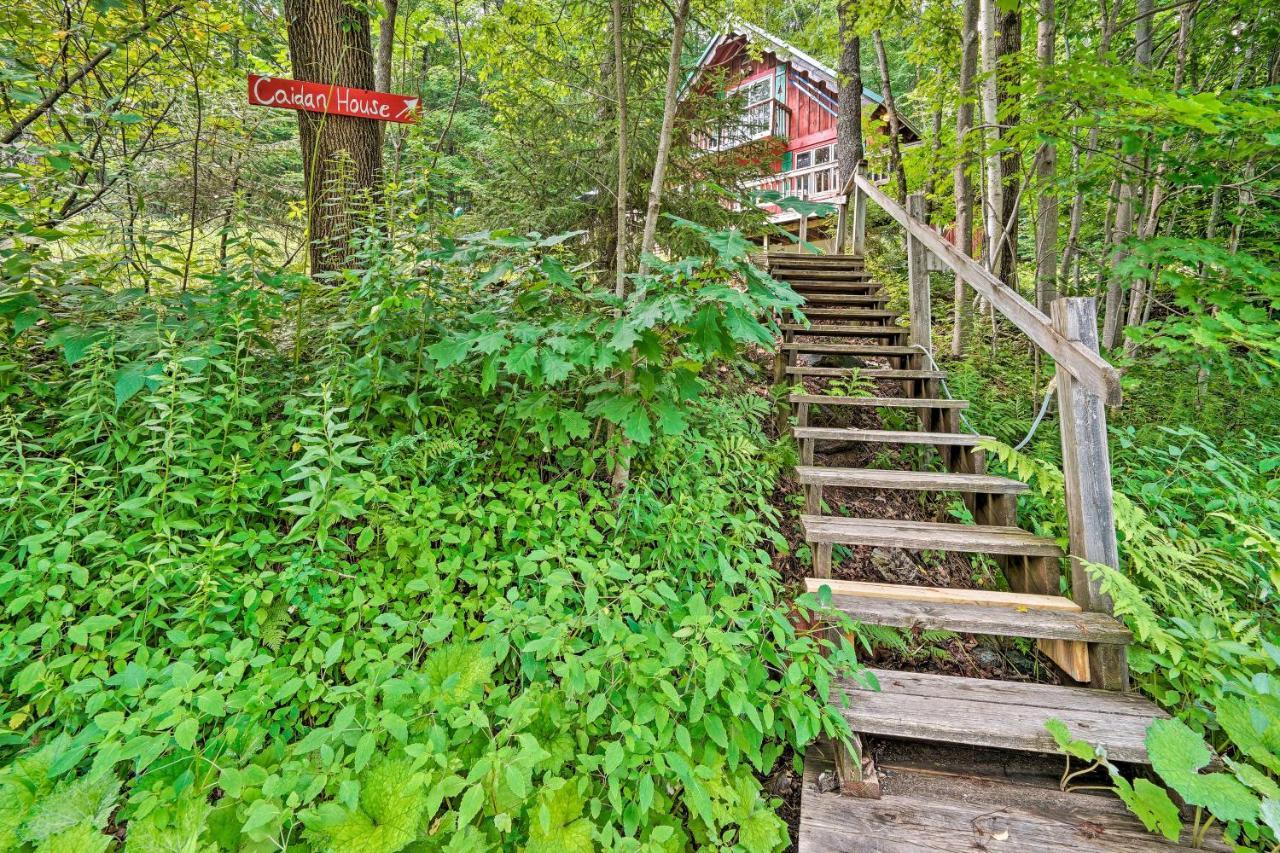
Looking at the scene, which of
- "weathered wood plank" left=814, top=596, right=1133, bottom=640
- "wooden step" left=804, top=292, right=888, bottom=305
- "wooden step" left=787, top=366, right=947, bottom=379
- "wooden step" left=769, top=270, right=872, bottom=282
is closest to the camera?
"weathered wood plank" left=814, top=596, right=1133, bottom=640

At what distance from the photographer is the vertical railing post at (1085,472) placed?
2.14 m

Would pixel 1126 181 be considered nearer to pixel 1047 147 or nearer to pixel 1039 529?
pixel 1047 147

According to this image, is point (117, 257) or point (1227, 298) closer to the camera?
point (117, 257)

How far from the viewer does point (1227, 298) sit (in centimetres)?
283

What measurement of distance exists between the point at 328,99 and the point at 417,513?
2.17 meters

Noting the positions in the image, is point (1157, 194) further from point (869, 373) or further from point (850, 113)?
point (850, 113)

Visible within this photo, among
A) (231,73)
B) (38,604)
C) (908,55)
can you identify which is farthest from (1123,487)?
(908,55)

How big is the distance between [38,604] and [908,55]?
9.49m

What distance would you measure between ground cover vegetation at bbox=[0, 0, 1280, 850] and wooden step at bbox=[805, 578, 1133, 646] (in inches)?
6.3

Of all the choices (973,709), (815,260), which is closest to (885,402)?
(973,709)

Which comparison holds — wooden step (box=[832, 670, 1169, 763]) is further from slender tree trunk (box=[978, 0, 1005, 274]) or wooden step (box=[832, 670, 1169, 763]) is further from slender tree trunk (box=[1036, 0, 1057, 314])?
slender tree trunk (box=[978, 0, 1005, 274])

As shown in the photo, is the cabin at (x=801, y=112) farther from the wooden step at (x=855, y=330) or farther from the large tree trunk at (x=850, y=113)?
the wooden step at (x=855, y=330)

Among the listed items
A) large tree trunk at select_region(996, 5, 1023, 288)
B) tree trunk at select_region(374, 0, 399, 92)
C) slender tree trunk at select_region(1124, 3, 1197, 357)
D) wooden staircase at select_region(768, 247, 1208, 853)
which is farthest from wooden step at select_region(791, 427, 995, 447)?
tree trunk at select_region(374, 0, 399, 92)

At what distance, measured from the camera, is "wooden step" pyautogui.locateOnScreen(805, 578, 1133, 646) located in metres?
1.98
